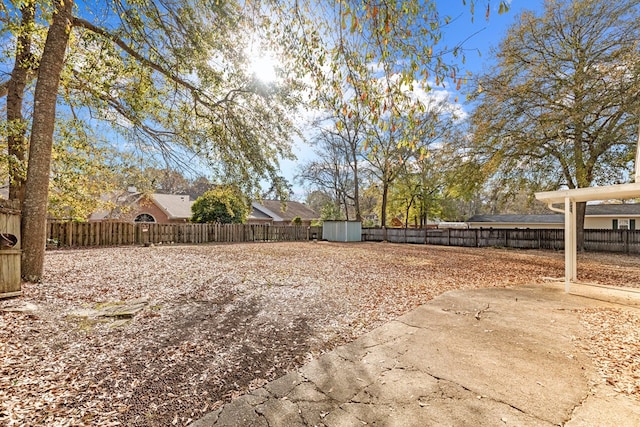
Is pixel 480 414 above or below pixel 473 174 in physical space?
below

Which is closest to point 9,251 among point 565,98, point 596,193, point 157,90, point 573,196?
point 157,90

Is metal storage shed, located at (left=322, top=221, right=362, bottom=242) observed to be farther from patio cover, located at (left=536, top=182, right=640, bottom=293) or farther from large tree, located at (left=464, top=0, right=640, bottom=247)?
patio cover, located at (left=536, top=182, right=640, bottom=293)

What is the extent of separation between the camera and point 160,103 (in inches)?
284

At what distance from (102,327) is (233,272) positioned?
391 cm

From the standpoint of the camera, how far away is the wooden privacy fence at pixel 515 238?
44.4ft

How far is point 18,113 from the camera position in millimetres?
6273

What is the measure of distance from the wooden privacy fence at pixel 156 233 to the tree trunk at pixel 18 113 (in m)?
6.41

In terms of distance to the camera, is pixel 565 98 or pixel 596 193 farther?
pixel 565 98

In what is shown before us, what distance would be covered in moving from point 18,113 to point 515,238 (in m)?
20.0

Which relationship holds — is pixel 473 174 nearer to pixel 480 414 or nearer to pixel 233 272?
pixel 233 272

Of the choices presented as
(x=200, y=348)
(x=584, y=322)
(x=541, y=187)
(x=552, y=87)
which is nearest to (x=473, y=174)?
(x=541, y=187)

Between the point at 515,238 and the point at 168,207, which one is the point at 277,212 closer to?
the point at 168,207

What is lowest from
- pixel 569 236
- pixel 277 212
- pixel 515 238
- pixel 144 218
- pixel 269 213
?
pixel 515 238

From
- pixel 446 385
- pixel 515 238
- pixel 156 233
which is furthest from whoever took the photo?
pixel 515 238
